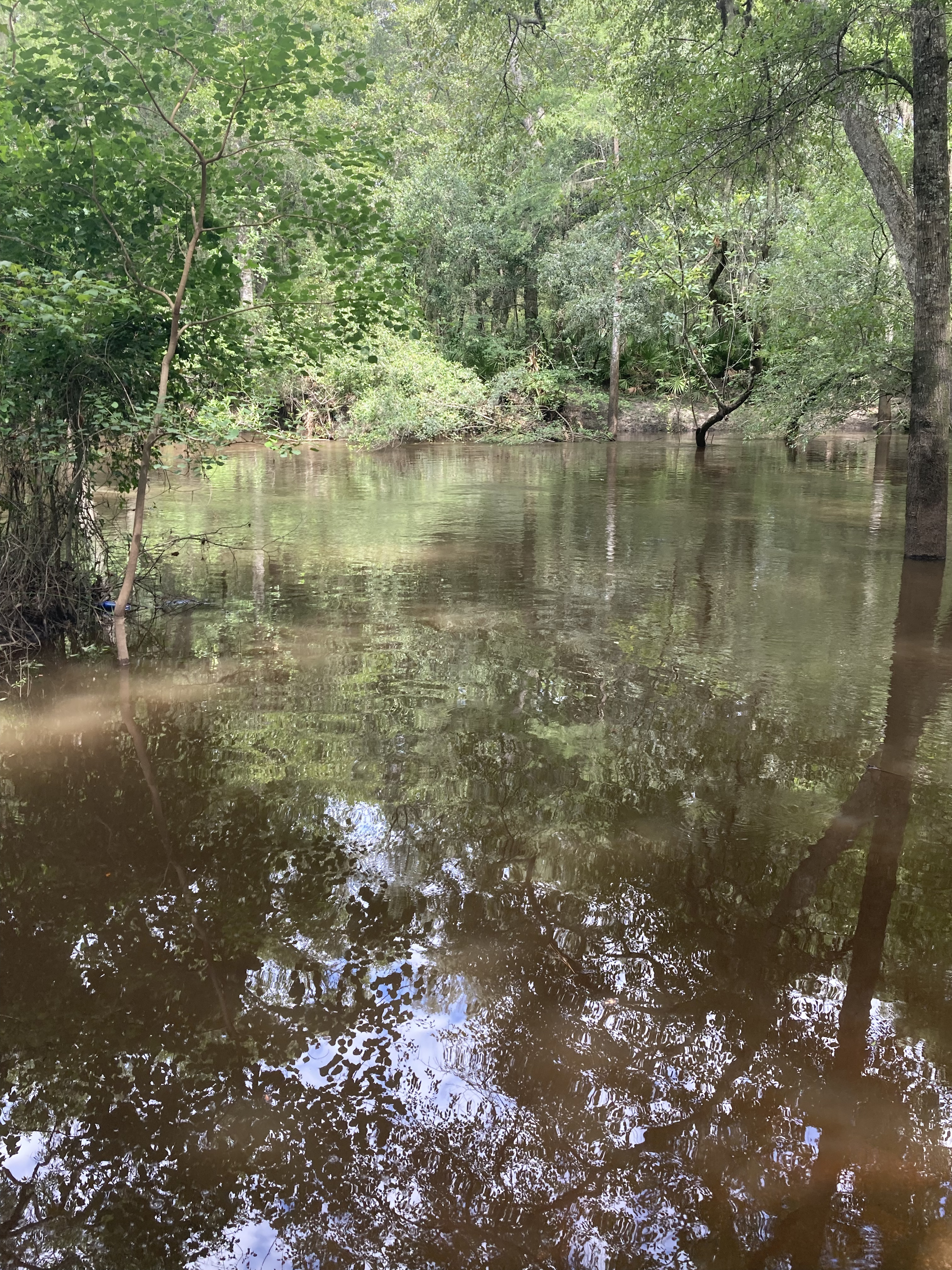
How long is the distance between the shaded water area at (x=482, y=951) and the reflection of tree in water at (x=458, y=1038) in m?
0.01

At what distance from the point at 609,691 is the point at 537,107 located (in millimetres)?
31103

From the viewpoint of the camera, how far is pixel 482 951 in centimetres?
347

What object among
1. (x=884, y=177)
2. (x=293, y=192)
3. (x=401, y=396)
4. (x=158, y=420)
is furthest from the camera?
(x=401, y=396)

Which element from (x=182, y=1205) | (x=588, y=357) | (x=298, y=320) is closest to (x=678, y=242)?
(x=588, y=357)

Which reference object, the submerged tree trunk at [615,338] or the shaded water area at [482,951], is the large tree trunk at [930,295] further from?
the submerged tree trunk at [615,338]

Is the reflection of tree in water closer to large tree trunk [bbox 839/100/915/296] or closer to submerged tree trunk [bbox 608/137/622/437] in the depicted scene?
large tree trunk [bbox 839/100/915/296]

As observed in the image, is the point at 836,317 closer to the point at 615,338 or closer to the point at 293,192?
the point at 293,192

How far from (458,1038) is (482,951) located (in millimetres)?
488

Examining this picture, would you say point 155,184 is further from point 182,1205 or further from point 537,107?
point 537,107

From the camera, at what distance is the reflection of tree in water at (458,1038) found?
93.2 inches

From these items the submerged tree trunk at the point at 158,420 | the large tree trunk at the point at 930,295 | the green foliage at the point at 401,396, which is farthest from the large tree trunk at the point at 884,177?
the green foliage at the point at 401,396

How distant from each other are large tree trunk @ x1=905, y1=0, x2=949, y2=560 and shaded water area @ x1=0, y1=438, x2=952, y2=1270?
3.07m

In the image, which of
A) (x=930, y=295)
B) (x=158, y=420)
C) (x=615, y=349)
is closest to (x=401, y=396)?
(x=615, y=349)

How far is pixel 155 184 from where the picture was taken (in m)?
6.93
